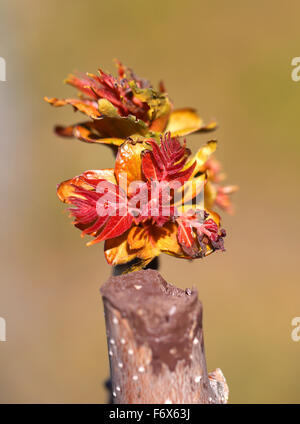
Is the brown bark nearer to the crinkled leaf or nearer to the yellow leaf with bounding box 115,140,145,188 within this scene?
the yellow leaf with bounding box 115,140,145,188

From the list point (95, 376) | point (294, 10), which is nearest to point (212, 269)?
point (95, 376)

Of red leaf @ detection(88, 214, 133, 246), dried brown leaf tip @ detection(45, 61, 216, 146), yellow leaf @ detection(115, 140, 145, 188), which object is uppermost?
dried brown leaf tip @ detection(45, 61, 216, 146)

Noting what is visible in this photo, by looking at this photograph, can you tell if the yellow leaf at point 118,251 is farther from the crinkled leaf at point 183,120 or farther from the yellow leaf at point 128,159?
the crinkled leaf at point 183,120

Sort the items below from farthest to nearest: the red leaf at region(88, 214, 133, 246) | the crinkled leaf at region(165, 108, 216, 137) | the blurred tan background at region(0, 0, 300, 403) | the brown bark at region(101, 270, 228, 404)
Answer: the blurred tan background at region(0, 0, 300, 403) < the crinkled leaf at region(165, 108, 216, 137) < the red leaf at region(88, 214, 133, 246) < the brown bark at region(101, 270, 228, 404)

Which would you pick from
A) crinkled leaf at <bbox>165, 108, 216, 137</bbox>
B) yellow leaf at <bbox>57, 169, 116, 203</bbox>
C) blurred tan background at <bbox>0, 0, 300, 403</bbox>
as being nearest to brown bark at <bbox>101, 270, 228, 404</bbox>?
yellow leaf at <bbox>57, 169, 116, 203</bbox>

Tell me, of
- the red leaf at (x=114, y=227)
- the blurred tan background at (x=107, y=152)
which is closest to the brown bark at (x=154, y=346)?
the red leaf at (x=114, y=227)

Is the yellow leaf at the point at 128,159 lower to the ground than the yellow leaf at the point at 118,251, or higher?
higher

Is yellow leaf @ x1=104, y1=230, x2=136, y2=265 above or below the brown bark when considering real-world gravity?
above
